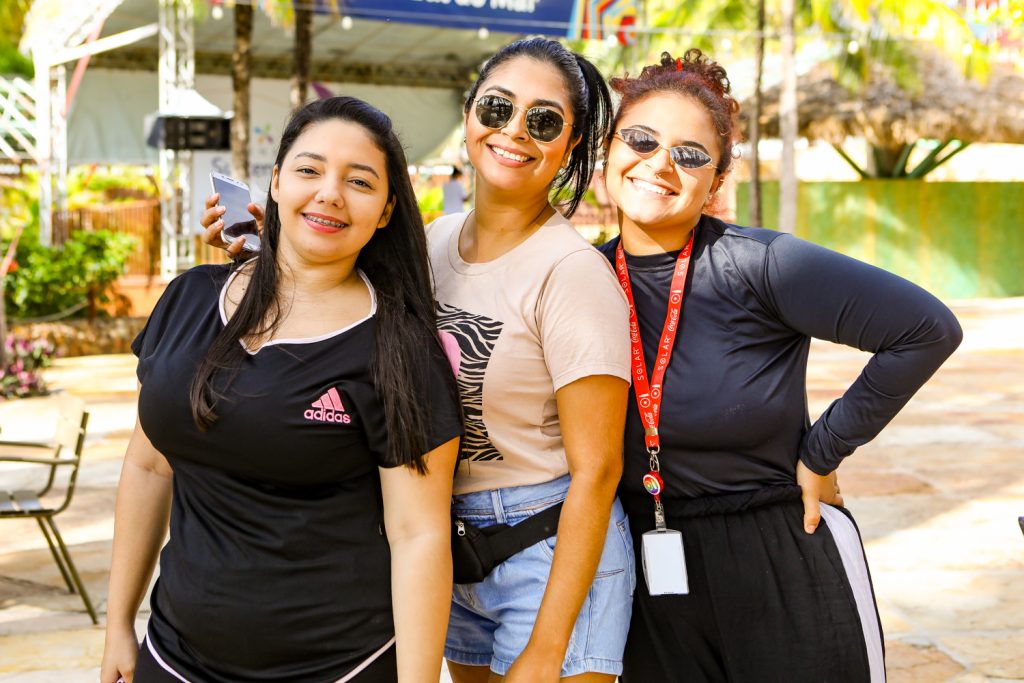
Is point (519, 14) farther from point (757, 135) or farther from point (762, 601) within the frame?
point (762, 601)

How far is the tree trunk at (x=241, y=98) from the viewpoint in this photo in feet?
48.6

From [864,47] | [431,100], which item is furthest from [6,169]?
[864,47]

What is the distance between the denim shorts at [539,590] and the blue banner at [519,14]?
11.1 metres

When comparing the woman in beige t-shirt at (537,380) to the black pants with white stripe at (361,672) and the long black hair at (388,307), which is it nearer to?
the long black hair at (388,307)

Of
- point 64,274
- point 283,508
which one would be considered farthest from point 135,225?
point 283,508

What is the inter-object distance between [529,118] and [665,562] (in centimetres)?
91

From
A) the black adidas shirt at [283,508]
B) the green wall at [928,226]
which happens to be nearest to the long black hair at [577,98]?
the black adidas shirt at [283,508]

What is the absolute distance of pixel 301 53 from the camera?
15.6 meters

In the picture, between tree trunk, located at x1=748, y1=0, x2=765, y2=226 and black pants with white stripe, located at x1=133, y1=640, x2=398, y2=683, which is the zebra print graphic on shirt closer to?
black pants with white stripe, located at x1=133, y1=640, x2=398, y2=683

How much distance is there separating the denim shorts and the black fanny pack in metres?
0.01

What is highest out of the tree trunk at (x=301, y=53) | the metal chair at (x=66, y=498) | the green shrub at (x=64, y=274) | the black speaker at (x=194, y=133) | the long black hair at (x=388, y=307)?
the tree trunk at (x=301, y=53)

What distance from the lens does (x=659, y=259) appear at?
2402mm

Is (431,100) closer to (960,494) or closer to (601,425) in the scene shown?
(960,494)

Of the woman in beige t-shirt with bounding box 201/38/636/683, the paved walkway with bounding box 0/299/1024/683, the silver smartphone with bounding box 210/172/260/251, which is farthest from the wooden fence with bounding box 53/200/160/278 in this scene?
the woman in beige t-shirt with bounding box 201/38/636/683
